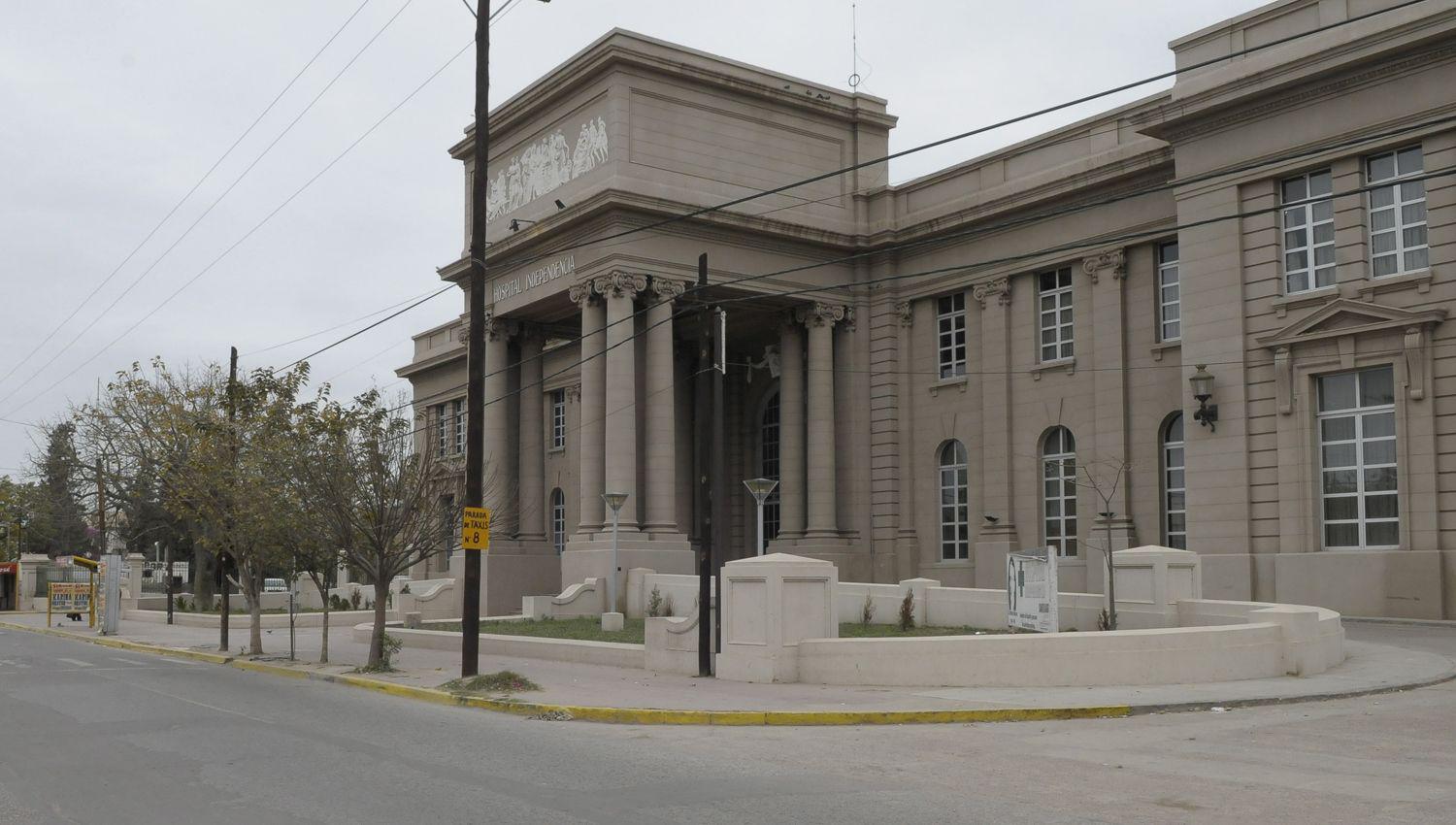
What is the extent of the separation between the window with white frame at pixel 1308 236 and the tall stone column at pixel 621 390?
649 inches

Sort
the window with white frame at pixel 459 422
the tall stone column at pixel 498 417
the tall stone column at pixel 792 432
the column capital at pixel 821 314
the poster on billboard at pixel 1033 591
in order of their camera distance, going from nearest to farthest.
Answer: the poster on billboard at pixel 1033 591
the column capital at pixel 821 314
the tall stone column at pixel 792 432
the tall stone column at pixel 498 417
the window with white frame at pixel 459 422

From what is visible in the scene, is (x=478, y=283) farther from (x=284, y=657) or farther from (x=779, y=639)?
(x=284, y=657)

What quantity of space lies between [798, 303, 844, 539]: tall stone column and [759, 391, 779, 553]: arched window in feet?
18.1

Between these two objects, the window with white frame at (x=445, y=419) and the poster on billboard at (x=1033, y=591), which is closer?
the poster on billboard at (x=1033, y=591)

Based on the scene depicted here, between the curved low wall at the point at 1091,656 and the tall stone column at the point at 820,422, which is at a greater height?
the tall stone column at the point at 820,422

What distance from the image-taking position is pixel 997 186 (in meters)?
36.2

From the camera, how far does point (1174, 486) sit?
32.1 meters

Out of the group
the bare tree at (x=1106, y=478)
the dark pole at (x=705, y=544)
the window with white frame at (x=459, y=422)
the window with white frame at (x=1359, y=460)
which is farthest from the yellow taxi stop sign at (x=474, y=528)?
the window with white frame at (x=459, y=422)

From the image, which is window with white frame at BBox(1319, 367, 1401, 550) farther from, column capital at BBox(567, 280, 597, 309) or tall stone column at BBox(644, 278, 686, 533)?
column capital at BBox(567, 280, 597, 309)

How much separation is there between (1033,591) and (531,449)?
24.3 meters

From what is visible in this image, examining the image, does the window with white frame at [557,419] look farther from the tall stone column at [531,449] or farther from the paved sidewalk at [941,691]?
the paved sidewalk at [941,691]

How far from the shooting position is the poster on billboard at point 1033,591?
2033 cm

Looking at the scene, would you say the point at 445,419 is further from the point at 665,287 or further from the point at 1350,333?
the point at 1350,333

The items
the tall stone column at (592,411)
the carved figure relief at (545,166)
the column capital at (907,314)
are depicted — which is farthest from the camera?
the column capital at (907,314)
